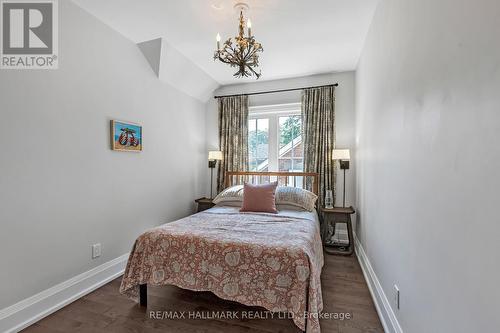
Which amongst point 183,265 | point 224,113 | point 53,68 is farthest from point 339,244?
point 53,68

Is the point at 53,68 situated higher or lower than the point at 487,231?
higher

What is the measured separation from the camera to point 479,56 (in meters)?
0.80

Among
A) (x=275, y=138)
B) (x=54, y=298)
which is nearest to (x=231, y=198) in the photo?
(x=275, y=138)

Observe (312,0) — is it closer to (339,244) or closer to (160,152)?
(160,152)

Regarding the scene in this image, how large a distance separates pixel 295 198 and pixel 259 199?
513mm

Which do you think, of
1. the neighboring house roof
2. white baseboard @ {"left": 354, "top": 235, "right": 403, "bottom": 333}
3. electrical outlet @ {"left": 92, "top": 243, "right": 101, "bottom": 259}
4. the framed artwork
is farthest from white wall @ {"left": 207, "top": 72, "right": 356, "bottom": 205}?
electrical outlet @ {"left": 92, "top": 243, "right": 101, "bottom": 259}

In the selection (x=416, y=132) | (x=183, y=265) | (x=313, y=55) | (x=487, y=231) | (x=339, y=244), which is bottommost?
(x=339, y=244)

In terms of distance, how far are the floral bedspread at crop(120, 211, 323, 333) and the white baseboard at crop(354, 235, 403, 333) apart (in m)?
0.47

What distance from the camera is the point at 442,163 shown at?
104 centimetres

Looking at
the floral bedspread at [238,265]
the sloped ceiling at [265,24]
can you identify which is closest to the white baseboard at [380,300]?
the floral bedspread at [238,265]

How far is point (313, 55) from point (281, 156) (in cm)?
162

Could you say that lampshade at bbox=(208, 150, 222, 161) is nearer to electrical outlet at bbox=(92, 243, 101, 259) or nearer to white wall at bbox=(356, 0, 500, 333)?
electrical outlet at bbox=(92, 243, 101, 259)

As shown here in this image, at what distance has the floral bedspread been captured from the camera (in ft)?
5.52

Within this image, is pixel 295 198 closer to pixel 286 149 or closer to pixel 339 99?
pixel 286 149
